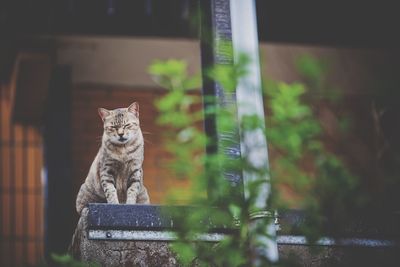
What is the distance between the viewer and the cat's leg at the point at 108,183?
504 centimetres

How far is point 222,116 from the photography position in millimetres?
2594

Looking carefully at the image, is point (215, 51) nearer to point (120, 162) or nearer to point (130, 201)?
point (120, 162)

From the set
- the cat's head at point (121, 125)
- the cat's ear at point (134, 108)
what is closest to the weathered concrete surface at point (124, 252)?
the cat's head at point (121, 125)

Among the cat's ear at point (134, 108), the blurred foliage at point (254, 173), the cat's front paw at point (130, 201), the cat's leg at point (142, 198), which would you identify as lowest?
the blurred foliage at point (254, 173)

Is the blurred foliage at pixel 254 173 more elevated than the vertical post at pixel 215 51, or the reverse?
the vertical post at pixel 215 51

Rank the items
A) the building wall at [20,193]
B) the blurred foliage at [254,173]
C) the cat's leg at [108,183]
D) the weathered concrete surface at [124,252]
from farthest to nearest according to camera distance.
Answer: the building wall at [20,193] < the cat's leg at [108,183] < the weathered concrete surface at [124,252] < the blurred foliage at [254,173]

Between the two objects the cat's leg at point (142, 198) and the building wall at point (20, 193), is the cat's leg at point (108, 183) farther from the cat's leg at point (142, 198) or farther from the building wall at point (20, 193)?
the building wall at point (20, 193)

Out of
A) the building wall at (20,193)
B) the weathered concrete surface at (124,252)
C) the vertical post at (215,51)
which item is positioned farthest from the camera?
the building wall at (20,193)

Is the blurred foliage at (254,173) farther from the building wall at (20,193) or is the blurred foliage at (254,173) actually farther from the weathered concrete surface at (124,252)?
the building wall at (20,193)

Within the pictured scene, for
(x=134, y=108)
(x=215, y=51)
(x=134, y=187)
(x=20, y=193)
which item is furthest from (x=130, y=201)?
(x=20, y=193)

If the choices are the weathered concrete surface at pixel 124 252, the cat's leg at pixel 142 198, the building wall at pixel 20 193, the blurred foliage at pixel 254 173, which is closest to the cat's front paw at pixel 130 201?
the cat's leg at pixel 142 198

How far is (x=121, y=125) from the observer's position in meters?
5.19

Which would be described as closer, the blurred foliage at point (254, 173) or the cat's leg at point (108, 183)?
the blurred foliage at point (254, 173)

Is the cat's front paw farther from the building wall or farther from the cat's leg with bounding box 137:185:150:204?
the building wall
